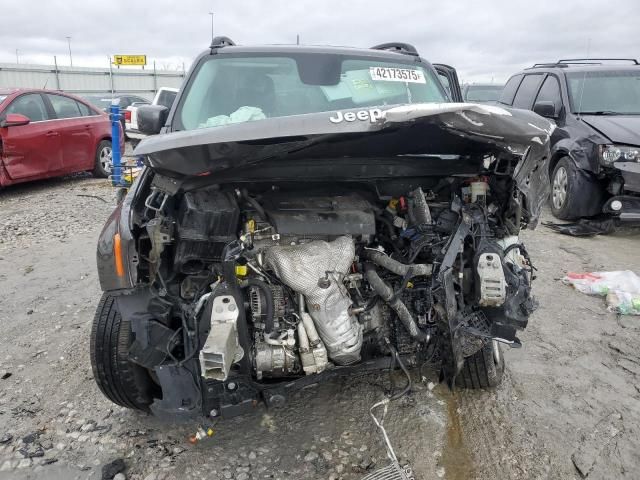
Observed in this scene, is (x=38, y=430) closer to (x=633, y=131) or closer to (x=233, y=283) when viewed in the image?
(x=233, y=283)

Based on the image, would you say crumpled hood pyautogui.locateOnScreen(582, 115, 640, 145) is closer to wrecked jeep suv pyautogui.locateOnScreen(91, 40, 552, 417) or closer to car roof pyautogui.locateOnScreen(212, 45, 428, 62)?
car roof pyautogui.locateOnScreen(212, 45, 428, 62)

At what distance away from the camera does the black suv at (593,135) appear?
5.61 m

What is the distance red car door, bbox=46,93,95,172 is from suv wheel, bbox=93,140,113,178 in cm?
18

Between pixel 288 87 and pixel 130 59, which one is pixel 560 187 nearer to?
pixel 288 87

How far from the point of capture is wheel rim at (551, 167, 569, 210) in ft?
20.7

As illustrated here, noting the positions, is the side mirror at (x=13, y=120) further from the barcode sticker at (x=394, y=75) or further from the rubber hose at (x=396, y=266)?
the rubber hose at (x=396, y=266)

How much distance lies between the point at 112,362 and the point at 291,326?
88 cm

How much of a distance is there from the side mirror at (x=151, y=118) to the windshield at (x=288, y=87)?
5.6 inches

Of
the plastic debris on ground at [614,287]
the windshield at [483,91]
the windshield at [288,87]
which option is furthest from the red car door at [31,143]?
the windshield at [483,91]

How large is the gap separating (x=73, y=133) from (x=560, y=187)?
7340mm

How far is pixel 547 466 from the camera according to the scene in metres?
2.36

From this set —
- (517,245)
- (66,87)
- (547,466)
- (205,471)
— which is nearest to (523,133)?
(517,245)

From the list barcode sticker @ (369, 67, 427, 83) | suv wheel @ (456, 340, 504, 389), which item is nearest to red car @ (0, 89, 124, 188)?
barcode sticker @ (369, 67, 427, 83)

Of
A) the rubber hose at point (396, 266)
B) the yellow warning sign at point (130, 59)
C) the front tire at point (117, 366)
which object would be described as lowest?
the front tire at point (117, 366)
